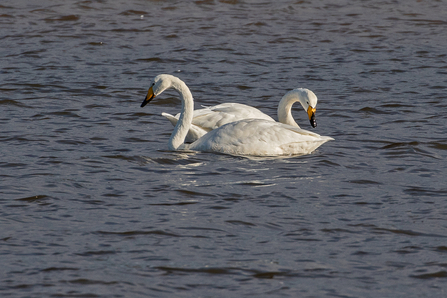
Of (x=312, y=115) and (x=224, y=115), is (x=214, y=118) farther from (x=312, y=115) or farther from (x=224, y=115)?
(x=312, y=115)

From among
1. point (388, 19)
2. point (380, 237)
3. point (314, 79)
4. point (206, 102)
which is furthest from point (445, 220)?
point (388, 19)

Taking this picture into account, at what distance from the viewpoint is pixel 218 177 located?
27.7 feet

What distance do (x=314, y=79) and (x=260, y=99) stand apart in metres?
1.84

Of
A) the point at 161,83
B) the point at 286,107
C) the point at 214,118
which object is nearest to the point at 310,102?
the point at 286,107

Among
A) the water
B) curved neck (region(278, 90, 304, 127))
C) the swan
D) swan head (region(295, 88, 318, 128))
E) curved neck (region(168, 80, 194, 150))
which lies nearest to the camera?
the water

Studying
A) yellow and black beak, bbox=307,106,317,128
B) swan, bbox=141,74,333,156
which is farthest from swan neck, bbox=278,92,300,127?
swan, bbox=141,74,333,156

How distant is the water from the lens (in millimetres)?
5633

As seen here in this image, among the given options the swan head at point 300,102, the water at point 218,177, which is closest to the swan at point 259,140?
the water at point 218,177

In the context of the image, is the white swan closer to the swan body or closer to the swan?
the swan body

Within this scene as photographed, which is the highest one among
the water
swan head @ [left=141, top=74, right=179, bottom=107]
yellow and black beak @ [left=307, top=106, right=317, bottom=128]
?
swan head @ [left=141, top=74, right=179, bottom=107]

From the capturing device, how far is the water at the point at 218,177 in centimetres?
563

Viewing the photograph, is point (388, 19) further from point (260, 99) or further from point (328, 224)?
point (328, 224)

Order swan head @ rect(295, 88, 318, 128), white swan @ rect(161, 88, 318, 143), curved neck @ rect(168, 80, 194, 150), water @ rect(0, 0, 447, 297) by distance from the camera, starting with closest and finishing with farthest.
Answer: water @ rect(0, 0, 447, 297) < curved neck @ rect(168, 80, 194, 150) < swan head @ rect(295, 88, 318, 128) < white swan @ rect(161, 88, 318, 143)

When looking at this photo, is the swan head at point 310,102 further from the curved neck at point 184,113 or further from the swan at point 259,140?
the curved neck at point 184,113
